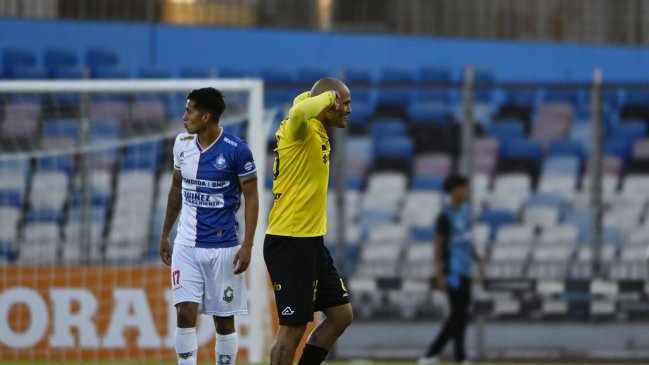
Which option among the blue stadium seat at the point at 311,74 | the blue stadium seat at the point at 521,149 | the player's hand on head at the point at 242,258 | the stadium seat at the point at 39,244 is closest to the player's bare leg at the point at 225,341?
the player's hand on head at the point at 242,258

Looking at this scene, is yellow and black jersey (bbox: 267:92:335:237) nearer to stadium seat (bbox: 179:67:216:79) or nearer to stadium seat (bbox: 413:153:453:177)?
stadium seat (bbox: 413:153:453:177)

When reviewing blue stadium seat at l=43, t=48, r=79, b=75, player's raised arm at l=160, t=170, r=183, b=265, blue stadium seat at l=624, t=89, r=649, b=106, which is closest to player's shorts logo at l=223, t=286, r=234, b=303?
player's raised arm at l=160, t=170, r=183, b=265

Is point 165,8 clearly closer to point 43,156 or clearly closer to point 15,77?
point 15,77

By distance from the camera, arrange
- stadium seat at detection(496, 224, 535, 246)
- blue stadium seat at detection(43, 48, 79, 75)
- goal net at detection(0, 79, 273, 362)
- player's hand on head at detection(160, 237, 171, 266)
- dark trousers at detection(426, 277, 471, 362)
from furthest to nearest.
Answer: blue stadium seat at detection(43, 48, 79, 75) → stadium seat at detection(496, 224, 535, 246) → dark trousers at detection(426, 277, 471, 362) → goal net at detection(0, 79, 273, 362) → player's hand on head at detection(160, 237, 171, 266)

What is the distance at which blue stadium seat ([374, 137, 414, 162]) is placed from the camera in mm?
16750

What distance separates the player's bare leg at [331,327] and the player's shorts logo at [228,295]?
0.60 metres

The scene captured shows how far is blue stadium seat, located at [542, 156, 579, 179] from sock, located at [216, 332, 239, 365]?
972 cm

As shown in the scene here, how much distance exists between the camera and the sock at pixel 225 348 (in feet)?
25.5

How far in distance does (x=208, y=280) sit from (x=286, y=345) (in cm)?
80

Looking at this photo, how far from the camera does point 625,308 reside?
46.4 feet

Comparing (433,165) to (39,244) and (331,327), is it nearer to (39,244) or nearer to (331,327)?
(39,244)

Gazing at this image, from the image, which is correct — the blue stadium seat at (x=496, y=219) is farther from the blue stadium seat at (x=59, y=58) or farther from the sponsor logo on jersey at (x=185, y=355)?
the sponsor logo on jersey at (x=185, y=355)

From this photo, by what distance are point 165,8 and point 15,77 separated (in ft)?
8.68

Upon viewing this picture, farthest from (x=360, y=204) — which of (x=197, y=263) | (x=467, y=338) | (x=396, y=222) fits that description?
(x=197, y=263)
